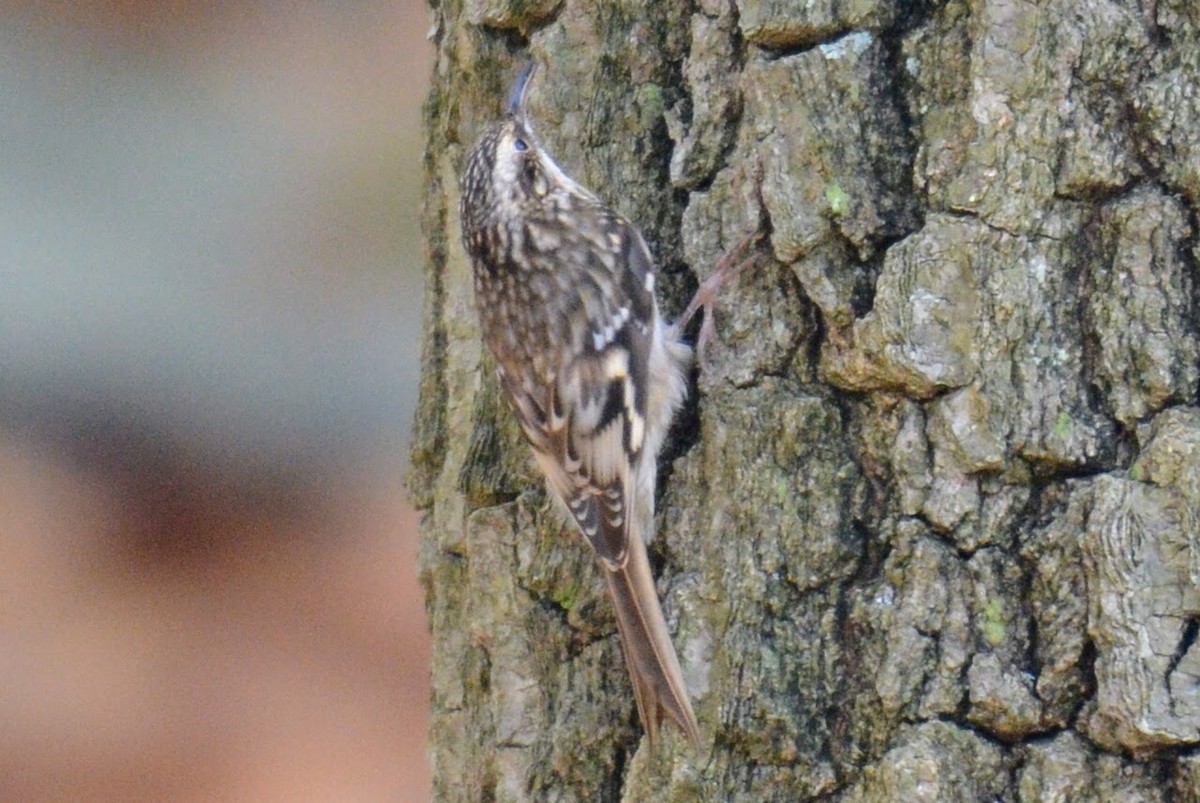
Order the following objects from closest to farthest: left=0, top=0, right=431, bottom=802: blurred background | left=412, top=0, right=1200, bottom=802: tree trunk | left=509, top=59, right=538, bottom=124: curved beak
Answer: left=412, top=0, right=1200, bottom=802: tree trunk < left=509, top=59, right=538, bottom=124: curved beak < left=0, top=0, right=431, bottom=802: blurred background

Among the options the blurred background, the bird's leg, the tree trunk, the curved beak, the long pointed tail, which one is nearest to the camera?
the tree trunk

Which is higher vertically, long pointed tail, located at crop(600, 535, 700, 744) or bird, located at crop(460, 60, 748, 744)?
bird, located at crop(460, 60, 748, 744)

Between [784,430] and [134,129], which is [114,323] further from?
[784,430]

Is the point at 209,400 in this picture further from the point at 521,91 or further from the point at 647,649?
the point at 647,649

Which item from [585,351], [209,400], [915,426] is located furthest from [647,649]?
[209,400]

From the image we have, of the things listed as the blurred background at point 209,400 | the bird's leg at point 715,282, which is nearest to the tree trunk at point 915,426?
the bird's leg at point 715,282

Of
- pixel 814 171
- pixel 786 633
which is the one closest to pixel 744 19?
pixel 814 171

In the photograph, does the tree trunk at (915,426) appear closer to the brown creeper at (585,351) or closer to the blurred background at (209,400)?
the brown creeper at (585,351)

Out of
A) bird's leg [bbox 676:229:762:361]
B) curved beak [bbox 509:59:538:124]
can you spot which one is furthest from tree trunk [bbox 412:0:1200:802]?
curved beak [bbox 509:59:538:124]

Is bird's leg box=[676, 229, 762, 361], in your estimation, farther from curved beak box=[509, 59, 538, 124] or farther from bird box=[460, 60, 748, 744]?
curved beak box=[509, 59, 538, 124]
